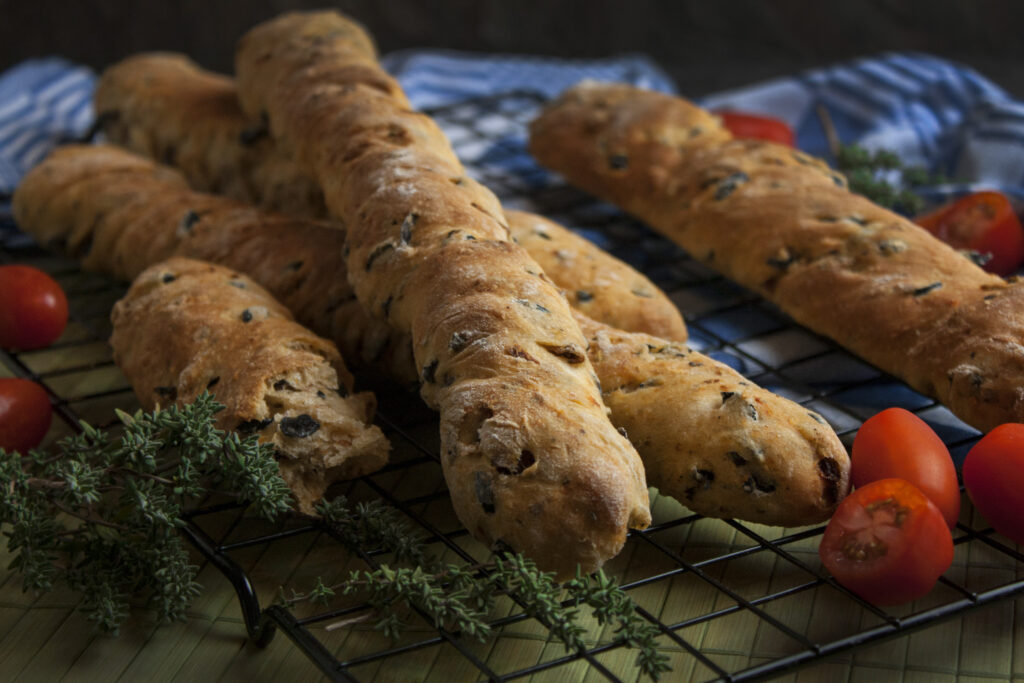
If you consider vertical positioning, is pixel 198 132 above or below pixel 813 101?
above

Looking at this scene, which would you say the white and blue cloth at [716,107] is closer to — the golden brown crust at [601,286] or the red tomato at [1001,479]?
the golden brown crust at [601,286]

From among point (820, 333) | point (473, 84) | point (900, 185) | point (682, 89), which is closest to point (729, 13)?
point (682, 89)

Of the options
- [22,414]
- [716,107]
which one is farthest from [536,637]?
[716,107]

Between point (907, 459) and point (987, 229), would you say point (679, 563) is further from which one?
point (987, 229)

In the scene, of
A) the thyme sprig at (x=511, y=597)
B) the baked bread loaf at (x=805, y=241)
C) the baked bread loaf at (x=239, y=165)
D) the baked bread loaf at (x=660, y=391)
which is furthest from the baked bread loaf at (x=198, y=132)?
the thyme sprig at (x=511, y=597)

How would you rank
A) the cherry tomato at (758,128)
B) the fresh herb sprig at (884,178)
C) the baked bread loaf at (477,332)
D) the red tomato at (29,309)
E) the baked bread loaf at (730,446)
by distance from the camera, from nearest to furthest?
the baked bread loaf at (477,332) → the baked bread loaf at (730,446) → the red tomato at (29,309) → the fresh herb sprig at (884,178) → the cherry tomato at (758,128)

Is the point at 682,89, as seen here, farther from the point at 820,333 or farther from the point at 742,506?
the point at 742,506
